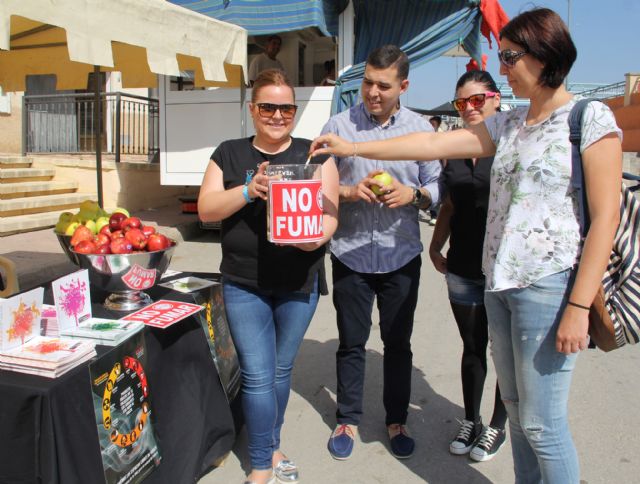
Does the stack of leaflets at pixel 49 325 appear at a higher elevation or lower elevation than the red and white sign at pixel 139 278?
lower

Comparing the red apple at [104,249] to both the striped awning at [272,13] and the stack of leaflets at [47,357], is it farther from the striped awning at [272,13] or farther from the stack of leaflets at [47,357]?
the striped awning at [272,13]

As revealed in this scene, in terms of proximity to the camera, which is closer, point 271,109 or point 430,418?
point 271,109

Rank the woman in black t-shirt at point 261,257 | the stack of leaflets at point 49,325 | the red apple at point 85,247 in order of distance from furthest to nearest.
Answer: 1. the red apple at point 85,247
2. the woman in black t-shirt at point 261,257
3. the stack of leaflets at point 49,325

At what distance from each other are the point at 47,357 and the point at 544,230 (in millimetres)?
1689

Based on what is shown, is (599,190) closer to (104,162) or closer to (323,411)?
(323,411)

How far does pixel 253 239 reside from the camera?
2486 millimetres

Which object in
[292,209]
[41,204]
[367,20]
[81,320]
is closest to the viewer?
[292,209]

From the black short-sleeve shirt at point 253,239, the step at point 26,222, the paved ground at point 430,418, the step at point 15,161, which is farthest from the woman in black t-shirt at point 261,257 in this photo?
the step at point 15,161

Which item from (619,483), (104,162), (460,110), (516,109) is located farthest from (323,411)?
(104,162)

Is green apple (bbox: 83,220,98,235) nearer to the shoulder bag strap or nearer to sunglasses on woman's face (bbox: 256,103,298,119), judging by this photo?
sunglasses on woman's face (bbox: 256,103,298,119)

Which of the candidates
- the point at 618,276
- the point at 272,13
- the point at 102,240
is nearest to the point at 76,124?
the point at 272,13

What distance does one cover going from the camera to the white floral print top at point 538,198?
5.95 ft

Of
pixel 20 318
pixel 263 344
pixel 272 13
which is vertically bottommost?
pixel 263 344

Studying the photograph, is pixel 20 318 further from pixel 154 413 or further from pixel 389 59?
pixel 389 59
